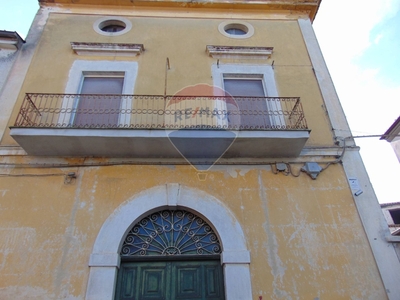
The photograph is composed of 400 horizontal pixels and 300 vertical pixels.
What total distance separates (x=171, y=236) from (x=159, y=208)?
1.75 ft

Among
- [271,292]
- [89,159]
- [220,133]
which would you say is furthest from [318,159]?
[89,159]

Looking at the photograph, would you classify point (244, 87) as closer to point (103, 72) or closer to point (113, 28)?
point (103, 72)

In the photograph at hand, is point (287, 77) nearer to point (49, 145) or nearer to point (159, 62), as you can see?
point (159, 62)

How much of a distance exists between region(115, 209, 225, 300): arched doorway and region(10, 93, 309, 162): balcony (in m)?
1.28

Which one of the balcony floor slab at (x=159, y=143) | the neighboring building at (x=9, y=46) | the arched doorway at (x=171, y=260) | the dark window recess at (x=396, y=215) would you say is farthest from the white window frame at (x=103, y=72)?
the dark window recess at (x=396, y=215)

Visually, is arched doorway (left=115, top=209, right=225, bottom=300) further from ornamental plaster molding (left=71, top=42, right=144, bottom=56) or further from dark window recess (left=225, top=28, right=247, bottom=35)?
dark window recess (left=225, top=28, right=247, bottom=35)

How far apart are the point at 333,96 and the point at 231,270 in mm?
4638

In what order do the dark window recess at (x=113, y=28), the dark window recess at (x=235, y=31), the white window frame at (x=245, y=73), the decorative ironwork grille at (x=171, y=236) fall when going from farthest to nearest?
1. the dark window recess at (x=235, y=31)
2. the dark window recess at (x=113, y=28)
3. the white window frame at (x=245, y=73)
4. the decorative ironwork grille at (x=171, y=236)

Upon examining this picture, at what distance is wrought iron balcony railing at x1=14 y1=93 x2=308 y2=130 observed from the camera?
19.2 feet

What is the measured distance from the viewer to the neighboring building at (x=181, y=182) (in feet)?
15.0

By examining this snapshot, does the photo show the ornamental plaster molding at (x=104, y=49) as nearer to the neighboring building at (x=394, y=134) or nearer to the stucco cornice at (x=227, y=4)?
the stucco cornice at (x=227, y=4)

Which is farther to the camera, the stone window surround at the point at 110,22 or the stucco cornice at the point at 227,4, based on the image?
the stucco cornice at the point at 227,4

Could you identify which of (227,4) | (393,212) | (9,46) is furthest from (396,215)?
(9,46)

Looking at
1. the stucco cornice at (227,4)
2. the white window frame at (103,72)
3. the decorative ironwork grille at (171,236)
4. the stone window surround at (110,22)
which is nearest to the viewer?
the decorative ironwork grille at (171,236)
